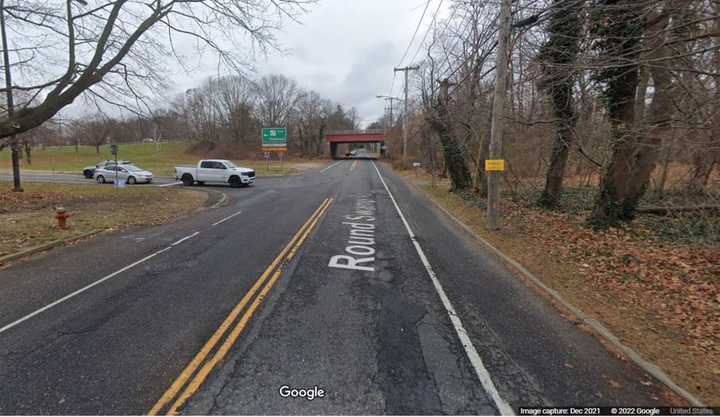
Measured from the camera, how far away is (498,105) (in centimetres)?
813

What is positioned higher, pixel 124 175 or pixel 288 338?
pixel 124 175

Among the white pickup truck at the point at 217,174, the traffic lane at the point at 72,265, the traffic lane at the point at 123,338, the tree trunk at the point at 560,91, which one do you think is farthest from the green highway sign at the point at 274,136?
the traffic lane at the point at 123,338

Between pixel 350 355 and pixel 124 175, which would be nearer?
pixel 350 355

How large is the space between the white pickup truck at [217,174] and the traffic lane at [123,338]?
15246 mm

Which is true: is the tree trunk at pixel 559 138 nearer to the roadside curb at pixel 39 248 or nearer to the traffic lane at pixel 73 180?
the roadside curb at pixel 39 248

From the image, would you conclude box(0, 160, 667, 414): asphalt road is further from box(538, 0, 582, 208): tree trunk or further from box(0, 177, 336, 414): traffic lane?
box(538, 0, 582, 208): tree trunk

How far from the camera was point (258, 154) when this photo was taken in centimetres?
6794

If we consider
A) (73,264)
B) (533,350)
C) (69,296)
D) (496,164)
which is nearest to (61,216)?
(73,264)

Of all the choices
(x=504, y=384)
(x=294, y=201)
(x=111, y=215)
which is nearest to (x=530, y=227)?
(x=504, y=384)

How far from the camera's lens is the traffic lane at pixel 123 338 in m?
2.53

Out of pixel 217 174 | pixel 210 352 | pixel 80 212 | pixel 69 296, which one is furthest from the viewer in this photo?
Answer: pixel 217 174

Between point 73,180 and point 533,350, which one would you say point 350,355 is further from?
point 73,180

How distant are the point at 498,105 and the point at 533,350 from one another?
676cm

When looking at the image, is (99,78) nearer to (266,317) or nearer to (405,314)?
(266,317)
